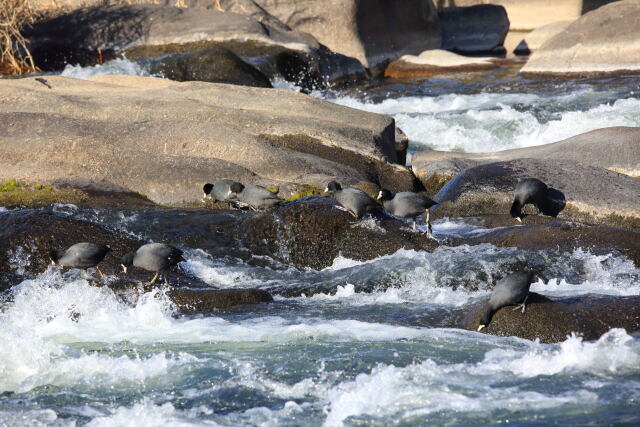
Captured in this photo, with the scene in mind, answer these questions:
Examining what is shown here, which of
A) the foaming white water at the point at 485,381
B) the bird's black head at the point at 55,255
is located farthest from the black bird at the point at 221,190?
the foaming white water at the point at 485,381

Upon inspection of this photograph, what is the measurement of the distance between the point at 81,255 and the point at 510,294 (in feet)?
11.7

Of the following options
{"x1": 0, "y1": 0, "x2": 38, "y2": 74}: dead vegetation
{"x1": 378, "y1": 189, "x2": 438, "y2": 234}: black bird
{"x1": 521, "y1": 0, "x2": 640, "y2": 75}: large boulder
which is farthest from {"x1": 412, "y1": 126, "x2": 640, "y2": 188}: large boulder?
{"x1": 0, "y1": 0, "x2": 38, "y2": 74}: dead vegetation

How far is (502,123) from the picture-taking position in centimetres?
1783

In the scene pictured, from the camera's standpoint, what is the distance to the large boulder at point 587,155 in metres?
12.5

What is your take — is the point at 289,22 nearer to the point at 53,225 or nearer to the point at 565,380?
the point at 53,225

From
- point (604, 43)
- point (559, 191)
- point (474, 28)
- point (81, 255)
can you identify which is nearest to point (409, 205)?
point (559, 191)

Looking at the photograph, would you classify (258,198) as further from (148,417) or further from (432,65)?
(432,65)

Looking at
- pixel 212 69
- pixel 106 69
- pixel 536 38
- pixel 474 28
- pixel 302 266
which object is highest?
pixel 302 266

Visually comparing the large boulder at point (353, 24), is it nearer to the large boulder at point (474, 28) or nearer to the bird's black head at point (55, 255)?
the large boulder at point (474, 28)

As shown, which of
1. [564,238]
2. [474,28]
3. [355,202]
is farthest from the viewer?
[474,28]

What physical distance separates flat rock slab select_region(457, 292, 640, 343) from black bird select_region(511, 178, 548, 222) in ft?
10.1

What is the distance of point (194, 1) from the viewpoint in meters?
27.6

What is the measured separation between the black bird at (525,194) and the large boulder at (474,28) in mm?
24455

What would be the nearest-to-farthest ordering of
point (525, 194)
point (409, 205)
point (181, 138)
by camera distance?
point (409, 205)
point (525, 194)
point (181, 138)
